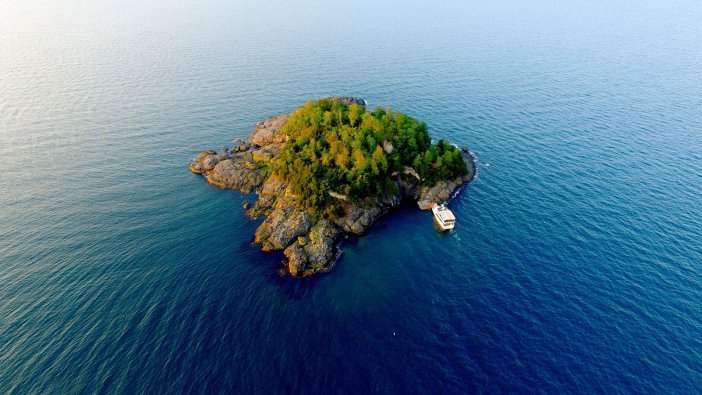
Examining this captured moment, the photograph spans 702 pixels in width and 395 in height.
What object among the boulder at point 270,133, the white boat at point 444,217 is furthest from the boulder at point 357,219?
the boulder at point 270,133

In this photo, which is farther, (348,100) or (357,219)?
(348,100)

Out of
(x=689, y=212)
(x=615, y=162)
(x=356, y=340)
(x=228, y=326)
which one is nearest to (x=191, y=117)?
(x=228, y=326)

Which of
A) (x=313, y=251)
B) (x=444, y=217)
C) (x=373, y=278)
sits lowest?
(x=373, y=278)

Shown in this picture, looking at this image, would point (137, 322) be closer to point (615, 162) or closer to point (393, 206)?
point (393, 206)

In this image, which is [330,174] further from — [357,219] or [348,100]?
[348,100]

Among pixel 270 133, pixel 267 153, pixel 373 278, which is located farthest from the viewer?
pixel 270 133

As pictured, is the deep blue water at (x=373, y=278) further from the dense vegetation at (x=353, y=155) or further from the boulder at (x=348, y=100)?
the boulder at (x=348, y=100)

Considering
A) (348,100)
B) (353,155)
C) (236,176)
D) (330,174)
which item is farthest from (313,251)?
(348,100)
